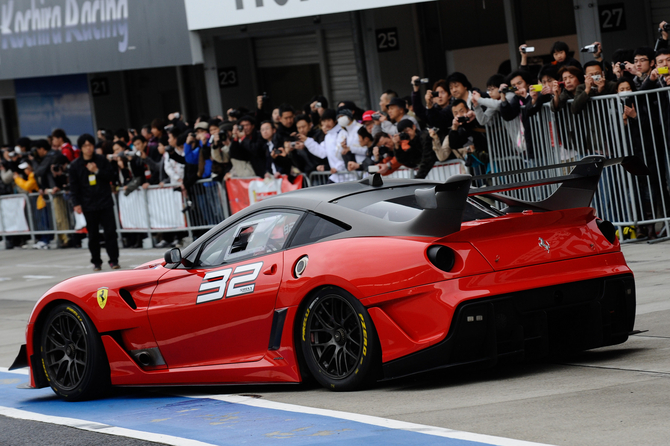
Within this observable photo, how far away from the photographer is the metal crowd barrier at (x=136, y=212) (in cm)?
1709

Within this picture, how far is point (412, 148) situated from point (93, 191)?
5.53 metres

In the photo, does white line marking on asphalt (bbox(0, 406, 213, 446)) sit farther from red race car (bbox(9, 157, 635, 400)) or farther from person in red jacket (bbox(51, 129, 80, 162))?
person in red jacket (bbox(51, 129, 80, 162))

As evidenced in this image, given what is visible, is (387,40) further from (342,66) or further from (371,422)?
(371,422)

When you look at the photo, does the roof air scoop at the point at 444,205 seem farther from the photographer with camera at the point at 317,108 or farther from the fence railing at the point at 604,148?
the photographer with camera at the point at 317,108

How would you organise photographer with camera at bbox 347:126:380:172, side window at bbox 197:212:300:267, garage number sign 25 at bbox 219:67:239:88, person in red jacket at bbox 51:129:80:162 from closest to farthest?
side window at bbox 197:212:300:267 < photographer with camera at bbox 347:126:380:172 < person in red jacket at bbox 51:129:80:162 < garage number sign 25 at bbox 219:67:239:88

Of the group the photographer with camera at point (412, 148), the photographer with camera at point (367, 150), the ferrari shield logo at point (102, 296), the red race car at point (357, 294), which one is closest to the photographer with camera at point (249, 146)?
the photographer with camera at point (367, 150)

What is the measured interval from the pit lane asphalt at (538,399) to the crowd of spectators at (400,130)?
3.84 m

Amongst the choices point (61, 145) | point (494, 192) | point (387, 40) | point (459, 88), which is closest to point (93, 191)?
point (61, 145)

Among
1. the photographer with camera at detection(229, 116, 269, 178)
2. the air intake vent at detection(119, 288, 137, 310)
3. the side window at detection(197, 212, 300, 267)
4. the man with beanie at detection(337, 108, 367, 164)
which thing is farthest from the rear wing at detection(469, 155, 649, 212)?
the photographer with camera at detection(229, 116, 269, 178)

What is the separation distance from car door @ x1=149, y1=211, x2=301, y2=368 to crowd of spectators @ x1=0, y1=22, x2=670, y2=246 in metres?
3.30

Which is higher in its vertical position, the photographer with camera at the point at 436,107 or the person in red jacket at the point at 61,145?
the person in red jacket at the point at 61,145

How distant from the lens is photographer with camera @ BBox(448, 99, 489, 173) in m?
12.6

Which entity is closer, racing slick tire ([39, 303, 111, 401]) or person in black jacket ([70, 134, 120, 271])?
racing slick tire ([39, 303, 111, 401])

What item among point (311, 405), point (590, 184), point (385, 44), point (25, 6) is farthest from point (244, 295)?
point (25, 6)
